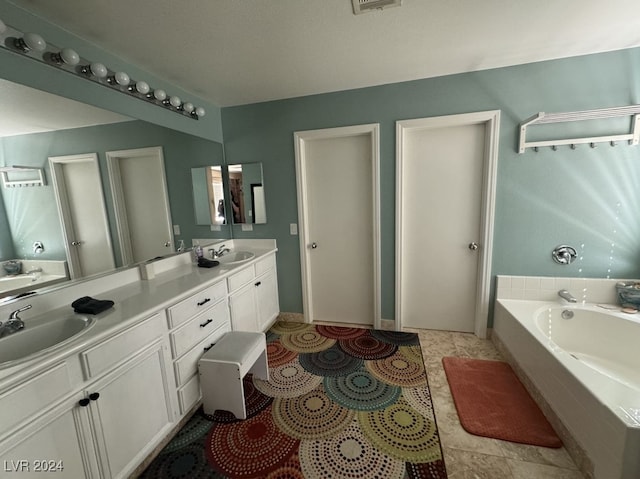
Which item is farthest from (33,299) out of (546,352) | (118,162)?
(546,352)

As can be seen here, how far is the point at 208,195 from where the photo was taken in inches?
98.8

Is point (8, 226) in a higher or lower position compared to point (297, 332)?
higher

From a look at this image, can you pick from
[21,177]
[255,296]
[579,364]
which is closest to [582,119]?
[579,364]

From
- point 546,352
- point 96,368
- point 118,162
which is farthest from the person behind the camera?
point 118,162

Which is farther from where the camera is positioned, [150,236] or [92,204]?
[150,236]

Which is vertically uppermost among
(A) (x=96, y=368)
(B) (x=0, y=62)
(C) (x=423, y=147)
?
(B) (x=0, y=62)

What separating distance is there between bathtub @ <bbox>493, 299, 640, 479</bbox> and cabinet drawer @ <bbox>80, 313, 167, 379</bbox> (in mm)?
2123

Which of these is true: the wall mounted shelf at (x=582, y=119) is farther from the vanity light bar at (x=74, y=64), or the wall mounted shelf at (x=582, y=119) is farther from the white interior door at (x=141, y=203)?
the white interior door at (x=141, y=203)

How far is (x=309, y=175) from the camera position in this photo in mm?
2656

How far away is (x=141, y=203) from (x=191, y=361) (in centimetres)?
116

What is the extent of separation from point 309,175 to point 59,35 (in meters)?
1.86

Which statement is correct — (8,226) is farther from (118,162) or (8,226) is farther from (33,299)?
(118,162)

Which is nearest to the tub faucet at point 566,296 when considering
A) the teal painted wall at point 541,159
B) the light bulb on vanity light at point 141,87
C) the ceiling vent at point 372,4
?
the teal painted wall at point 541,159

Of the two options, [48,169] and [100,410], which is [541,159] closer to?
[100,410]
